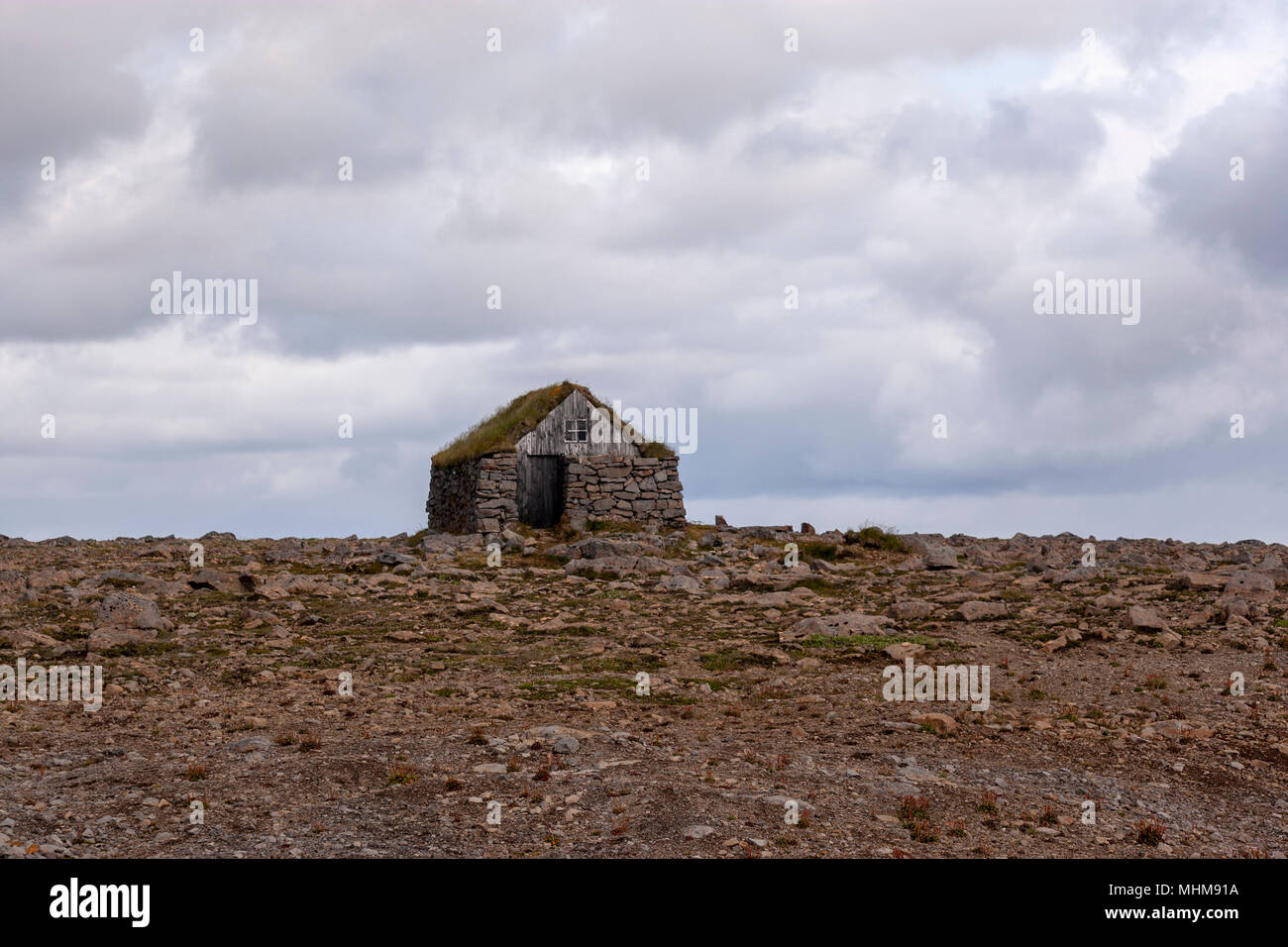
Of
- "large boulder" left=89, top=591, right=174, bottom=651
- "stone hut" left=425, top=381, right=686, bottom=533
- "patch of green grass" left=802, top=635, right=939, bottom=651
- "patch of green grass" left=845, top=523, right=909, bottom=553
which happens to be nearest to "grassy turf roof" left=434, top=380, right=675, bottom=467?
"stone hut" left=425, top=381, right=686, bottom=533

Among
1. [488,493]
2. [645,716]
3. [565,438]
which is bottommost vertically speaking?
[645,716]

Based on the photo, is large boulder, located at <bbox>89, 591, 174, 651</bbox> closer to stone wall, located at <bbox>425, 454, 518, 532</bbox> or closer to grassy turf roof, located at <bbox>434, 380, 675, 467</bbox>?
stone wall, located at <bbox>425, 454, 518, 532</bbox>

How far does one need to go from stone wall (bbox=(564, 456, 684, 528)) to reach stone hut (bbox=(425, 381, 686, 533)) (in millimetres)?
31

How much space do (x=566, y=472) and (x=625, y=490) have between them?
78.6 inches

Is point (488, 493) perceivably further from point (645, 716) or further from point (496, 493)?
point (645, 716)

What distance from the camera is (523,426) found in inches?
1369

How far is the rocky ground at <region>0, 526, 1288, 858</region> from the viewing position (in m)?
9.30

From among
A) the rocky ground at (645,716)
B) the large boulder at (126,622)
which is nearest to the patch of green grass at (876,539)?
the rocky ground at (645,716)

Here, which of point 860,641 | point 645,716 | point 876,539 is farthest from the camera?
point 876,539

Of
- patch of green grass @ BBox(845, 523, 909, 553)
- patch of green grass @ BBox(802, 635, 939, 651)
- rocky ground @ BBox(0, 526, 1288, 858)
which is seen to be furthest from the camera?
patch of green grass @ BBox(845, 523, 909, 553)

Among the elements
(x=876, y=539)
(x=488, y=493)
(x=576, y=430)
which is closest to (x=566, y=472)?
(x=576, y=430)
